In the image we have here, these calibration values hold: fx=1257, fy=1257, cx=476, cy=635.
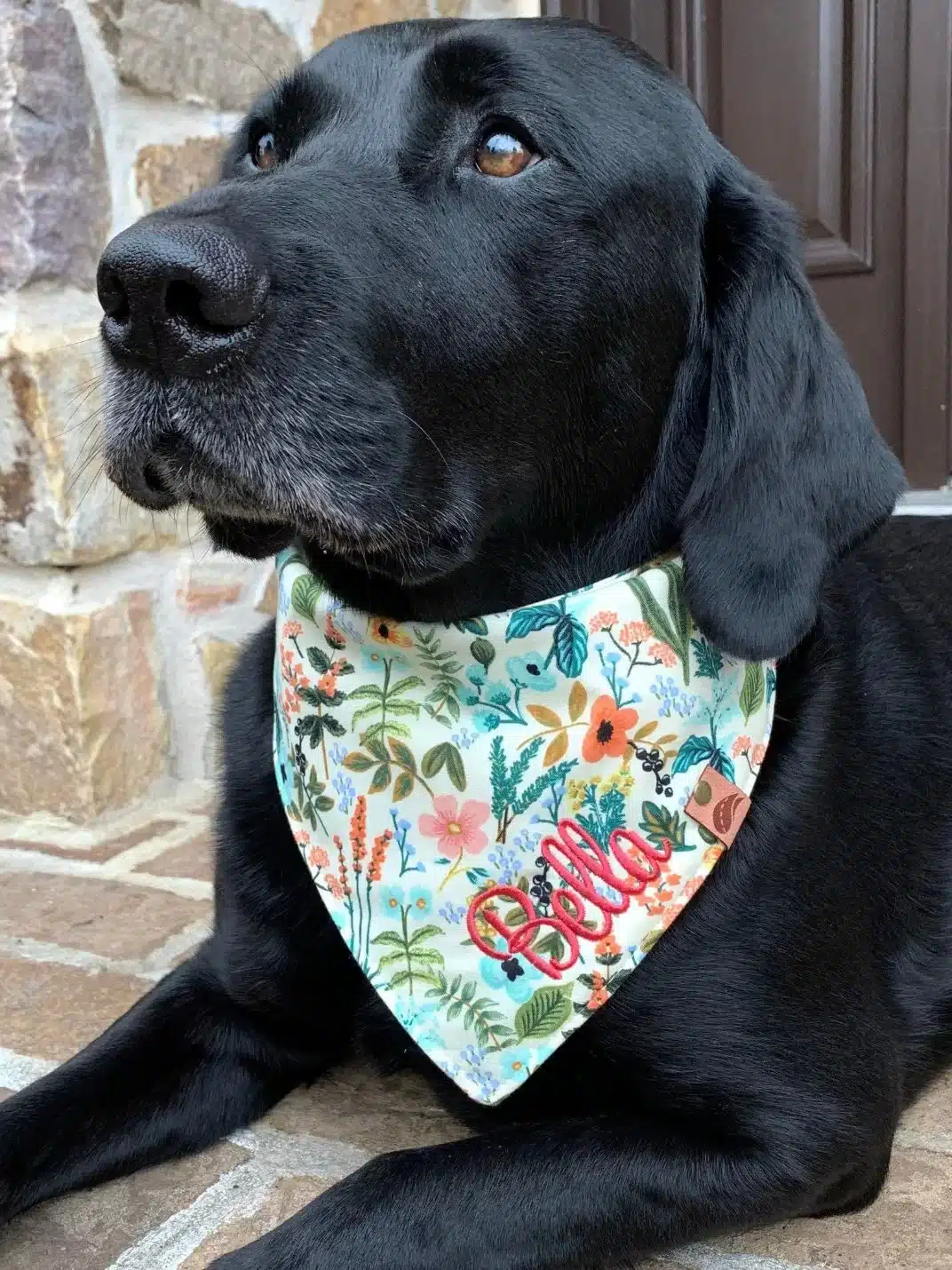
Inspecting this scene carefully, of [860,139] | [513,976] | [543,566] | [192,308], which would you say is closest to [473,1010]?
[513,976]

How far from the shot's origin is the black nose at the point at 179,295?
1039mm

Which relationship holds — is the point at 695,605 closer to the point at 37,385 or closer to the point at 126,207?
the point at 37,385

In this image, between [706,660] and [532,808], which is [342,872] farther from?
[706,660]

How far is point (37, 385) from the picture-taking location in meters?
2.11

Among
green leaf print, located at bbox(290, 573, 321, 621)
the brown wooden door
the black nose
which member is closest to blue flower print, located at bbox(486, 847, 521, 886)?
green leaf print, located at bbox(290, 573, 321, 621)

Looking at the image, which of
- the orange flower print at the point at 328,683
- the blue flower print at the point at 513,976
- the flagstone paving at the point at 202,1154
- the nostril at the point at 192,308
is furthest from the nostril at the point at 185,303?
the flagstone paving at the point at 202,1154

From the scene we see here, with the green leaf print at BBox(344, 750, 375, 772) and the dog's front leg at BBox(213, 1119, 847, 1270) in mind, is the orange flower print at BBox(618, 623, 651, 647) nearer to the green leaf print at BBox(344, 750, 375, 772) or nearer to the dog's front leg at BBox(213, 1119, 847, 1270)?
the green leaf print at BBox(344, 750, 375, 772)

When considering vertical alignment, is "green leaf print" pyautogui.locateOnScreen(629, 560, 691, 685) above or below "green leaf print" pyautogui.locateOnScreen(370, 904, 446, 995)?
above

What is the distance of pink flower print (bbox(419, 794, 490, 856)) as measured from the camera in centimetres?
138

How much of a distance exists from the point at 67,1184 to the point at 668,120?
1.30 m

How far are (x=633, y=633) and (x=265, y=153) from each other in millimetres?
743

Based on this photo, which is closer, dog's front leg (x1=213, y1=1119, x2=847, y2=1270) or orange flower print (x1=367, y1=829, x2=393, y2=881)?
dog's front leg (x1=213, y1=1119, x2=847, y2=1270)

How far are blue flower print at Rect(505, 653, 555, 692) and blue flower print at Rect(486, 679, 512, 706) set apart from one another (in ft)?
0.05

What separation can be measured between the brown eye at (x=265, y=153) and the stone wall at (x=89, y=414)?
0.61 meters
